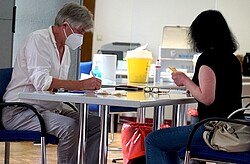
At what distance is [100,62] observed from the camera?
4.07 m

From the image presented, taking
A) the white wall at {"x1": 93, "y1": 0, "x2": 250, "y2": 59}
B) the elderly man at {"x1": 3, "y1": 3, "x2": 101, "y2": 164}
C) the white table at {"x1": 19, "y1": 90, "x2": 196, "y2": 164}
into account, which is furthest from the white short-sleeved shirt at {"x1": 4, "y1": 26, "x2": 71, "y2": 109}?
the white wall at {"x1": 93, "y1": 0, "x2": 250, "y2": 59}

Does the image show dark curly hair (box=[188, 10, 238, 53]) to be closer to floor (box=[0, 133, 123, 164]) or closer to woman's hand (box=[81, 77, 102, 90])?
woman's hand (box=[81, 77, 102, 90])

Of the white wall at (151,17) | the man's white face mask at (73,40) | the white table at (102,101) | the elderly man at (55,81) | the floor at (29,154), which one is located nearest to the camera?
the white table at (102,101)

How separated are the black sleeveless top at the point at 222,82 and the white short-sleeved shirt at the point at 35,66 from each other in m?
0.84

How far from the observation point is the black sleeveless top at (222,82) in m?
2.78

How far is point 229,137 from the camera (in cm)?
257

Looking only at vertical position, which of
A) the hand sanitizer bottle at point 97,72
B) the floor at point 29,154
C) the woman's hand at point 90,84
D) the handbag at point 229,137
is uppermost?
the woman's hand at point 90,84

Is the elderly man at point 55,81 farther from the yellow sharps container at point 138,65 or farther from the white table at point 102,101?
the yellow sharps container at point 138,65

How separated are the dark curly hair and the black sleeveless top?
0.16 ft

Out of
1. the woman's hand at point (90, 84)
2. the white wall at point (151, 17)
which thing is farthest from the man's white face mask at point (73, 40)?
the white wall at point (151, 17)

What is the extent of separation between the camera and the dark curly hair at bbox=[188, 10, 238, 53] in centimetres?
288

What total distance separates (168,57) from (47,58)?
10.5ft

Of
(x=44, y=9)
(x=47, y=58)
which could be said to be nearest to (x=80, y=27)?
(x=47, y=58)

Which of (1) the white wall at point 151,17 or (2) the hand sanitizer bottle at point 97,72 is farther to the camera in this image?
(1) the white wall at point 151,17
